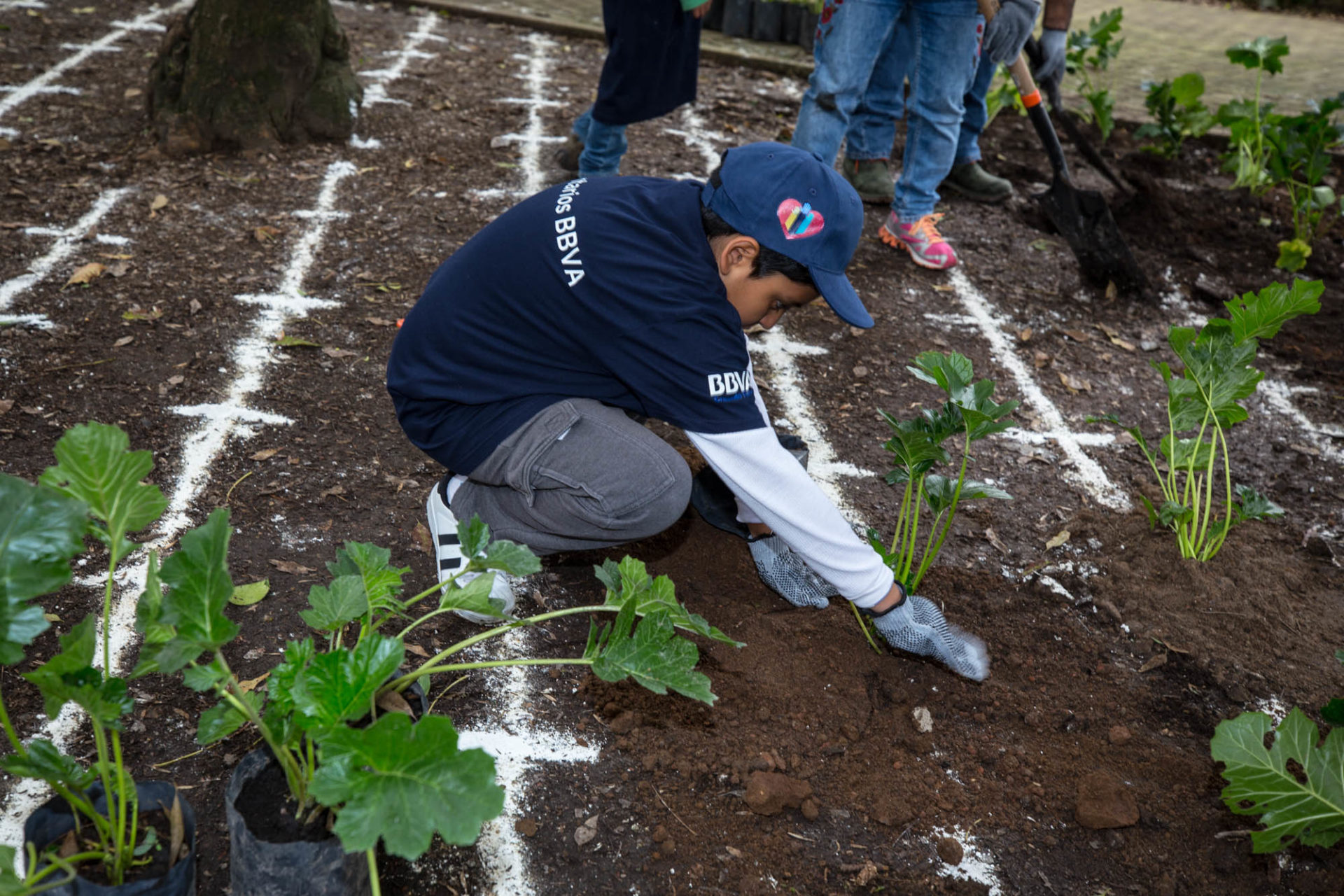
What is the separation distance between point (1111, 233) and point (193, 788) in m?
4.03

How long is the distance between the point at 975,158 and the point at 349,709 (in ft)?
15.5

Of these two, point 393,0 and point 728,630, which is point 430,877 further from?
point 393,0

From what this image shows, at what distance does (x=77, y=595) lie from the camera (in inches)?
91.7

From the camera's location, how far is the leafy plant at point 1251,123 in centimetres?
509

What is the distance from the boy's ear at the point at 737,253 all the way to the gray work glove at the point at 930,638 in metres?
0.80

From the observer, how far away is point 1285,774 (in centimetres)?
183

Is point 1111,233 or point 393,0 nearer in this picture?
point 1111,233

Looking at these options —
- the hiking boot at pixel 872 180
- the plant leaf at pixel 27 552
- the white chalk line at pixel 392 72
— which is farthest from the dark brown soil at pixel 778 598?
the plant leaf at pixel 27 552

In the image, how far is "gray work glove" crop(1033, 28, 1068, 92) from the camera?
4676 mm

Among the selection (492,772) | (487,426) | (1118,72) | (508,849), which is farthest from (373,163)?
(1118,72)

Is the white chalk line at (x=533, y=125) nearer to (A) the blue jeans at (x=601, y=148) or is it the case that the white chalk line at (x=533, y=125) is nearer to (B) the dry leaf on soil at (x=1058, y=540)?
(A) the blue jeans at (x=601, y=148)

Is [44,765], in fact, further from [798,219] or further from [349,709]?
[798,219]

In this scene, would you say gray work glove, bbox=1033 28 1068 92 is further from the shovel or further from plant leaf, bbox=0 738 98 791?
plant leaf, bbox=0 738 98 791

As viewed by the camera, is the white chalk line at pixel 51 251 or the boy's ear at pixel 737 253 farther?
Result: the white chalk line at pixel 51 251
